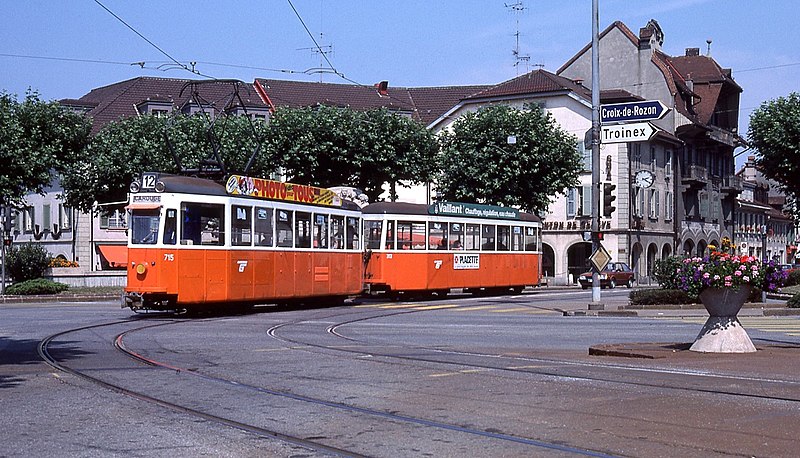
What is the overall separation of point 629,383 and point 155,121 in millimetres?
45946

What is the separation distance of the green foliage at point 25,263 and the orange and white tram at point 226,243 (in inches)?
886

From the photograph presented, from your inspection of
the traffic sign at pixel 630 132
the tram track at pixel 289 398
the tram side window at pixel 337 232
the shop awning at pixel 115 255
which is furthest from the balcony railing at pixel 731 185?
the tram track at pixel 289 398

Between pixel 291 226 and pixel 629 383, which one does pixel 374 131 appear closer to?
pixel 291 226

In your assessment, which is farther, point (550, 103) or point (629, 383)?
point (550, 103)

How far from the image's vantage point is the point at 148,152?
52.9 metres

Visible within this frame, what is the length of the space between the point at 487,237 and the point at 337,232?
9695 mm

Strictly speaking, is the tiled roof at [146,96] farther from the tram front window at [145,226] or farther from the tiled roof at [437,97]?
the tram front window at [145,226]

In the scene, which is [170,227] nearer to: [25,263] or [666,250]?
[25,263]

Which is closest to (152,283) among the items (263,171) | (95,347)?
(95,347)

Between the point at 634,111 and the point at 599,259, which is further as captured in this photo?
the point at 599,259

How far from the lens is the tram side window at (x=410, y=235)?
35.2 metres

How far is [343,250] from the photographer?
31500 mm

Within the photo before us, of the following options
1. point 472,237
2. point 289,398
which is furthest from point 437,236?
point 289,398

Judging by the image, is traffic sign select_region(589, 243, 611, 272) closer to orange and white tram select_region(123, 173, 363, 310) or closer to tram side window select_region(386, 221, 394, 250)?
orange and white tram select_region(123, 173, 363, 310)
